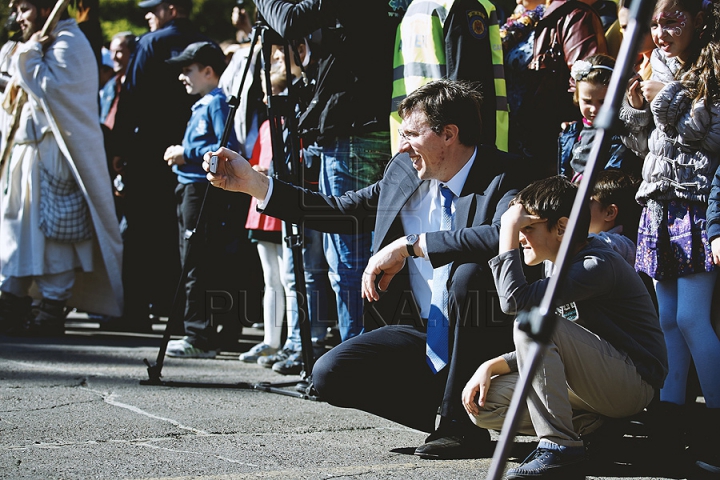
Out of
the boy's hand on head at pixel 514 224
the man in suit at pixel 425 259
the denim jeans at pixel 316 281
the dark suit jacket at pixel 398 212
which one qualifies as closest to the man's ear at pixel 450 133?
the man in suit at pixel 425 259

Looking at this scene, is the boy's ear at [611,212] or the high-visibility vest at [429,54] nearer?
the boy's ear at [611,212]

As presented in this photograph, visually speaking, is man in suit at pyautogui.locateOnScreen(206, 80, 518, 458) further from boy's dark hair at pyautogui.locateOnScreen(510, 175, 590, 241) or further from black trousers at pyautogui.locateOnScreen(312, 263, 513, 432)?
boy's dark hair at pyautogui.locateOnScreen(510, 175, 590, 241)

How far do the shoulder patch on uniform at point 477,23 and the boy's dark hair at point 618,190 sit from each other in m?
0.87

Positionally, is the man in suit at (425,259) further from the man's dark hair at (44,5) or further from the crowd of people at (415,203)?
the man's dark hair at (44,5)

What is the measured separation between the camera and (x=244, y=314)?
6.78 metres

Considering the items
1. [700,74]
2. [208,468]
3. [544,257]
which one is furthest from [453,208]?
[208,468]

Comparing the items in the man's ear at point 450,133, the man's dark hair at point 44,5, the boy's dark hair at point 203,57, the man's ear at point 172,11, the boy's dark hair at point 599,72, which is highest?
the man's ear at point 172,11

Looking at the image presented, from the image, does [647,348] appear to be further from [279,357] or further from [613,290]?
[279,357]

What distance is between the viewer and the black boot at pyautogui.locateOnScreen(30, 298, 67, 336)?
6.27 meters

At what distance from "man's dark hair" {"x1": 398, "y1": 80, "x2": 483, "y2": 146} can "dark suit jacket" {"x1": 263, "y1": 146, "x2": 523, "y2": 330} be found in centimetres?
11

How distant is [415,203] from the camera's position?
3674mm

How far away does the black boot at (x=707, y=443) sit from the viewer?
10.0ft

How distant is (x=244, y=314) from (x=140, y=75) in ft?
6.07

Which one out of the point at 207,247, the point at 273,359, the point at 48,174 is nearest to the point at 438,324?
the point at 273,359
